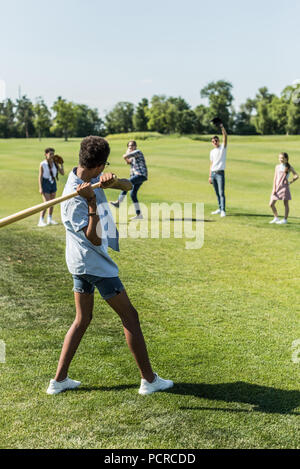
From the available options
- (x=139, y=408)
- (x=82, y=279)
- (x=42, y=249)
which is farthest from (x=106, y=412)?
(x=42, y=249)

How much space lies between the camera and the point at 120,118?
115125 millimetres

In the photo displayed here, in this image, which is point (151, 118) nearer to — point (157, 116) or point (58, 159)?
point (157, 116)

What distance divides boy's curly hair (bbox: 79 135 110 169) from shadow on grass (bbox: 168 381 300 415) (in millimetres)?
2244

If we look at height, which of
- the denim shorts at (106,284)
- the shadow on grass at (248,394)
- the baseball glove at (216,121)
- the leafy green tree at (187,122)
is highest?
the leafy green tree at (187,122)

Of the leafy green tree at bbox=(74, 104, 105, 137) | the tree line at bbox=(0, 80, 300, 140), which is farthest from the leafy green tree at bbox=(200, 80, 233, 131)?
the leafy green tree at bbox=(74, 104, 105, 137)

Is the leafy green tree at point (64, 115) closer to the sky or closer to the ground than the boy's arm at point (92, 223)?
closer to the sky

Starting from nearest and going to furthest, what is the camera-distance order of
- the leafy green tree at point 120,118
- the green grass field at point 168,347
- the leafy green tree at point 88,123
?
the green grass field at point 168,347 → the leafy green tree at point 88,123 → the leafy green tree at point 120,118

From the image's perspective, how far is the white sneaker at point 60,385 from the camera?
4520 millimetres

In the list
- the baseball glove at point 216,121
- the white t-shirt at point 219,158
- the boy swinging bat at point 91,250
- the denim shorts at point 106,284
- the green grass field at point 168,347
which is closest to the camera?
the green grass field at point 168,347

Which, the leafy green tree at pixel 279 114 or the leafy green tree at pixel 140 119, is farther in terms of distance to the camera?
the leafy green tree at pixel 140 119

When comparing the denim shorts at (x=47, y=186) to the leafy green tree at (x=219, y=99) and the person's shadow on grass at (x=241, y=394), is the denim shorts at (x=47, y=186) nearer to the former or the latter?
the person's shadow on grass at (x=241, y=394)

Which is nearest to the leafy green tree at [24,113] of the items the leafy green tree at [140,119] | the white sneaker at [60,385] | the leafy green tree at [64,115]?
the leafy green tree at [64,115]

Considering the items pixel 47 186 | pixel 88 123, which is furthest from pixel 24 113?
pixel 47 186

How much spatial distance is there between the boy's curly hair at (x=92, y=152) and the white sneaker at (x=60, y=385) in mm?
2023
